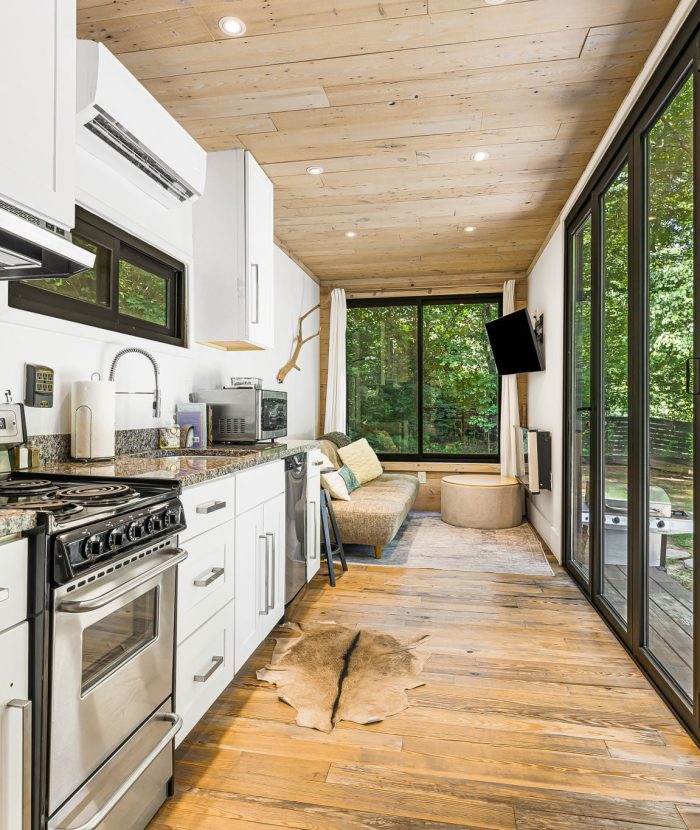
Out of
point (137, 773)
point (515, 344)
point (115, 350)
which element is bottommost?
point (137, 773)

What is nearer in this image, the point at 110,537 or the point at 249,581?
the point at 110,537

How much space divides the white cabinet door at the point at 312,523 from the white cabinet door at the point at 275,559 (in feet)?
1.62

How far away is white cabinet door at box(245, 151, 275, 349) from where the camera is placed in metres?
3.07

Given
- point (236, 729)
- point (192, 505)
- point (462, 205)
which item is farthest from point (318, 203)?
point (236, 729)

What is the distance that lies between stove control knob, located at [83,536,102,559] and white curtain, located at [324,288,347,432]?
4795 mm

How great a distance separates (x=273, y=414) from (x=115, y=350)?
3.63 feet

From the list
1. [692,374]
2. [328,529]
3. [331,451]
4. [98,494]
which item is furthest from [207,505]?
[331,451]

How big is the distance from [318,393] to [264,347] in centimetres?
281

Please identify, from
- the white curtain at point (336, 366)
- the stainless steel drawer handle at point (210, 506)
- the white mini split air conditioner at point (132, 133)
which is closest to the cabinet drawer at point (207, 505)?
the stainless steel drawer handle at point (210, 506)

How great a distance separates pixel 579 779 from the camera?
1640 mm

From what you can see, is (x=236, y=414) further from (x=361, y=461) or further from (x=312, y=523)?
(x=361, y=461)

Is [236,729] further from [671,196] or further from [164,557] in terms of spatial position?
[671,196]

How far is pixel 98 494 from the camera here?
142 centimetres

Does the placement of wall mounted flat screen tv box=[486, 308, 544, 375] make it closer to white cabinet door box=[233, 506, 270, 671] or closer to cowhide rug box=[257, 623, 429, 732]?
cowhide rug box=[257, 623, 429, 732]
